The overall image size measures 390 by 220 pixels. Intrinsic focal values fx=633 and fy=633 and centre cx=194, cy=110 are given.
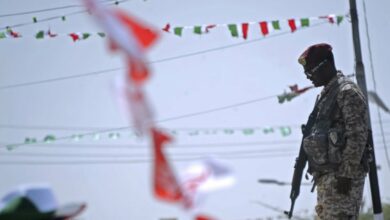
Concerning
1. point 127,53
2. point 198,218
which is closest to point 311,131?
point 198,218

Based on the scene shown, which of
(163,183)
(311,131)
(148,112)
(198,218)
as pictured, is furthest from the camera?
(311,131)

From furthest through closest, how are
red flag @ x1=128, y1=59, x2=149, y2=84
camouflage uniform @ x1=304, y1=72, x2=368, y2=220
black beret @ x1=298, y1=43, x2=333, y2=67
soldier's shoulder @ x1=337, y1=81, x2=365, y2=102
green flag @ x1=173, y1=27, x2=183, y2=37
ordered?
1. green flag @ x1=173, y1=27, x2=183, y2=37
2. black beret @ x1=298, y1=43, x2=333, y2=67
3. soldier's shoulder @ x1=337, y1=81, x2=365, y2=102
4. camouflage uniform @ x1=304, y1=72, x2=368, y2=220
5. red flag @ x1=128, y1=59, x2=149, y2=84

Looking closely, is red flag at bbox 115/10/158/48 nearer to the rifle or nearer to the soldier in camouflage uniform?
the soldier in camouflage uniform

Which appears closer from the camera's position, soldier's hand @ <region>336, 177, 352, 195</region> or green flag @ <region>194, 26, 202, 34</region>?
soldier's hand @ <region>336, 177, 352, 195</region>

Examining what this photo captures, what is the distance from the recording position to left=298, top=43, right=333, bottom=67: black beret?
14.0 ft

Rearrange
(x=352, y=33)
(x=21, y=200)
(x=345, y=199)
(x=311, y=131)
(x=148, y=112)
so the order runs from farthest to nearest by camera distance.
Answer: (x=352, y=33) < (x=311, y=131) < (x=345, y=199) < (x=21, y=200) < (x=148, y=112)

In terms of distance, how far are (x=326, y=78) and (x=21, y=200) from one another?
2.88 meters

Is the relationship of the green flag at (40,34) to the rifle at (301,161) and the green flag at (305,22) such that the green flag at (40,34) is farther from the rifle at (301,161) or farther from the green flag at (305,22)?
the rifle at (301,161)

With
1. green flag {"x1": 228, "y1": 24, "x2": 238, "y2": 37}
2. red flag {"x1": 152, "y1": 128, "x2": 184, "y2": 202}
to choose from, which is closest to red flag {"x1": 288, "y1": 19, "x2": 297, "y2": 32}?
green flag {"x1": 228, "y1": 24, "x2": 238, "y2": 37}

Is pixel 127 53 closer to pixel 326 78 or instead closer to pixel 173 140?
pixel 173 140

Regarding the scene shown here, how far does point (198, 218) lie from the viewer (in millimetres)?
1665

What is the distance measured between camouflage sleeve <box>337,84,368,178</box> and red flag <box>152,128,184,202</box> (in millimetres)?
Result: 2531

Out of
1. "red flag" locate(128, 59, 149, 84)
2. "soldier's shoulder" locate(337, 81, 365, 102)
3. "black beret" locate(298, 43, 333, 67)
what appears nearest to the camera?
"red flag" locate(128, 59, 149, 84)

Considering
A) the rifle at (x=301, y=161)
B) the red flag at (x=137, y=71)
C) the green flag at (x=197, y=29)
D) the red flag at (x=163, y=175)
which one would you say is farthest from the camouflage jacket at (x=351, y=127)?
the green flag at (x=197, y=29)
